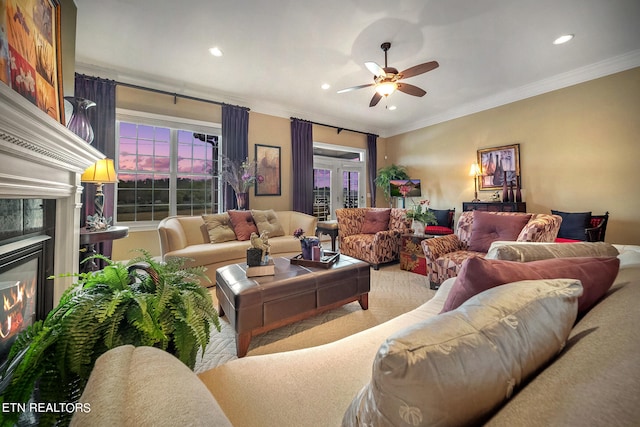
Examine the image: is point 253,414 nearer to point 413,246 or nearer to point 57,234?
point 57,234

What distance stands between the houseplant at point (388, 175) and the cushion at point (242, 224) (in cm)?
353

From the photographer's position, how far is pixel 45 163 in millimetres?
1400

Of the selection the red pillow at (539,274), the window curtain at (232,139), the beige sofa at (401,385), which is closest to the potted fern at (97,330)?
the beige sofa at (401,385)

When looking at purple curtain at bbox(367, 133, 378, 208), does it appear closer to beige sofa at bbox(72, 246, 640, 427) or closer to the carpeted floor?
the carpeted floor

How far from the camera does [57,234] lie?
5.56 feet

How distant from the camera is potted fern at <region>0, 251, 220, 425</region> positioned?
2.31 feet

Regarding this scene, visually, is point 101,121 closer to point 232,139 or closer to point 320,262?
point 232,139

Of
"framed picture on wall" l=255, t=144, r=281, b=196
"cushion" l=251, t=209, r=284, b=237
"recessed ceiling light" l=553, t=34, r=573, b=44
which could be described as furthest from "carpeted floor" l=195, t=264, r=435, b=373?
"recessed ceiling light" l=553, t=34, r=573, b=44

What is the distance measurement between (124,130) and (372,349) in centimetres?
451

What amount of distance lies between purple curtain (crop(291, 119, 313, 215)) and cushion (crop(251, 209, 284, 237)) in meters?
1.04

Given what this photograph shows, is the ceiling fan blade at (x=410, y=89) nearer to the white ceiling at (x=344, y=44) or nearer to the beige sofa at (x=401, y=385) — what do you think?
the white ceiling at (x=344, y=44)

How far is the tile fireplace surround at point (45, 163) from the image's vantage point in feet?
3.32

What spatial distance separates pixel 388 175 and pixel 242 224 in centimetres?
380

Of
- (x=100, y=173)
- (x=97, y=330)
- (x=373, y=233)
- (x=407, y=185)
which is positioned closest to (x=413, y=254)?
(x=373, y=233)
